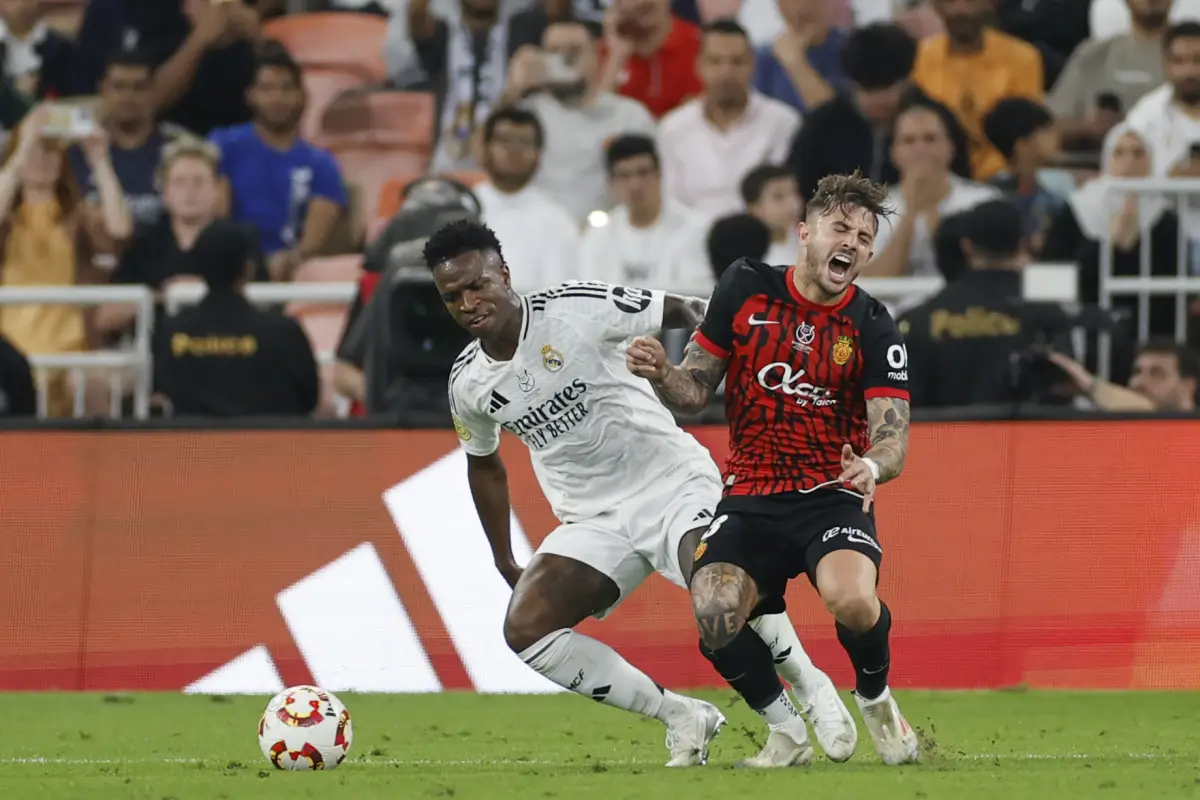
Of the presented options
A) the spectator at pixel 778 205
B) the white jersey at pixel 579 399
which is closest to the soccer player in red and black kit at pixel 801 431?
the white jersey at pixel 579 399

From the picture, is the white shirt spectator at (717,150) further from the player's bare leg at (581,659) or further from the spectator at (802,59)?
the player's bare leg at (581,659)

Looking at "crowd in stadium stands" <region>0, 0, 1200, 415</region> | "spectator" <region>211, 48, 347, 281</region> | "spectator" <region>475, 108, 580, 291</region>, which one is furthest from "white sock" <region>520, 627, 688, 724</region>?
"spectator" <region>211, 48, 347, 281</region>

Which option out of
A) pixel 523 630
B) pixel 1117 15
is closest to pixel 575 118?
pixel 1117 15

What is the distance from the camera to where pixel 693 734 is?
295 inches

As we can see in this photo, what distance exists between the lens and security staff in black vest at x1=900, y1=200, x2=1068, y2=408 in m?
11.1

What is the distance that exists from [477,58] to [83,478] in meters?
5.11

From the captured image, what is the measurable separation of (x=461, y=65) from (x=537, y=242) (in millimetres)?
2171

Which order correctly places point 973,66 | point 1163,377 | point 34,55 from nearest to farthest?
point 1163,377, point 973,66, point 34,55

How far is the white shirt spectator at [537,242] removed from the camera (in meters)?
12.6

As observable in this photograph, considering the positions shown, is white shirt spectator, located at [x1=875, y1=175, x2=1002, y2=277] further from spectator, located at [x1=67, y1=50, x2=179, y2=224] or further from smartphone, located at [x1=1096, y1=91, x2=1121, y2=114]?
spectator, located at [x1=67, y1=50, x2=179, y2=224]

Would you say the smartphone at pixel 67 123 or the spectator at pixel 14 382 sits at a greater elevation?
the smartphone at pixel 67 123

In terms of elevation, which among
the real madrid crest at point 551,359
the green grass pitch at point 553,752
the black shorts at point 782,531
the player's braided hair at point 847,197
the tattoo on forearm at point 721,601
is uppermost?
the player's braided hair at point 847,197

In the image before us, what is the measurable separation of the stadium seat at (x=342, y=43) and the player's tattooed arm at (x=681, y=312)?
736 cm

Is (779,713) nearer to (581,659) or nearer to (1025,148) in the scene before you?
(581,659)
